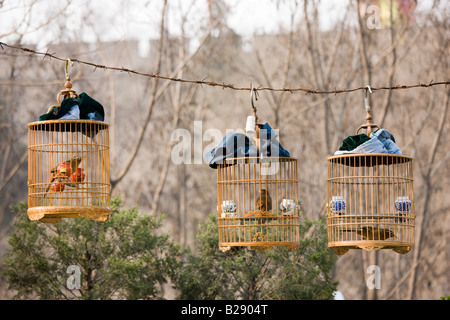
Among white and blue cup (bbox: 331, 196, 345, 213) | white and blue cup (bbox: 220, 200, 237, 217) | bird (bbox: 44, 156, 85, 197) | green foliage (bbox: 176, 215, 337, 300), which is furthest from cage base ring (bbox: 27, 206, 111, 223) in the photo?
green foliage (bbox: 176, 215, 337, 300)

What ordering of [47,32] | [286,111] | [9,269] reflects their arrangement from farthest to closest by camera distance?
[286,111] → [47,32] → [9,269]

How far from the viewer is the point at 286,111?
1647 centimetres

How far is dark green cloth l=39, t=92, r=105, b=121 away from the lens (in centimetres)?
571

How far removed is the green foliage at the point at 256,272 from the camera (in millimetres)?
9367

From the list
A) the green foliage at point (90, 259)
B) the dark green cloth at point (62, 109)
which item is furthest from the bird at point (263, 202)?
the green foliage at point (90, 259)

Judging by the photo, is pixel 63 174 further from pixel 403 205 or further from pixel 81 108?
pixel 403 205

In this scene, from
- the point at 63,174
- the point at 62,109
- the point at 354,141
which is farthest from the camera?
the point at 354,141

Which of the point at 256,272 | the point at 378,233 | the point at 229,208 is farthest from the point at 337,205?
→ the point at 256,272

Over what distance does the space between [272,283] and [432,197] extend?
9092 mm

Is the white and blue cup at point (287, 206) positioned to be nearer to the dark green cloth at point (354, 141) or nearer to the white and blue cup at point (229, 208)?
the white and blue cup at point (229, 208)

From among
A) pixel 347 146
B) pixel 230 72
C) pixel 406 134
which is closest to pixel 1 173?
pixel 230 72

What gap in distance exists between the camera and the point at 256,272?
370 inches

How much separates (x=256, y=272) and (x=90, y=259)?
2302 mm
